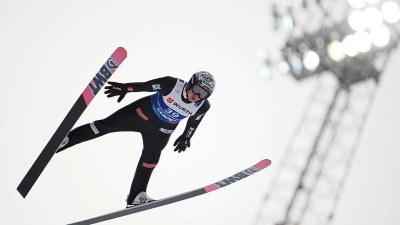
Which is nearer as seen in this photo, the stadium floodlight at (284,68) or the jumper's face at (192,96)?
the jumper's face at (192,96)

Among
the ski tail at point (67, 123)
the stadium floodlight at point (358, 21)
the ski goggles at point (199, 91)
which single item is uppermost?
the stadium floodlight at point (358, 21)

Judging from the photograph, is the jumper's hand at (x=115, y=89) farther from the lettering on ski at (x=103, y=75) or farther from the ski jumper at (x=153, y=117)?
the ski jumper at (x=153, y=117)

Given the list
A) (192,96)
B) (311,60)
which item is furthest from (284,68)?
(192,96)

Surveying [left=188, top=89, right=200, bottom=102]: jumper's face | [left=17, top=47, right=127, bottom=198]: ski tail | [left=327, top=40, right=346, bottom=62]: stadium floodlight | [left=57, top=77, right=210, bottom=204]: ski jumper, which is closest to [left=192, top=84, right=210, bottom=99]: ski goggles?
[left=188, top=89, right=200, bottom=102]: jumper's face

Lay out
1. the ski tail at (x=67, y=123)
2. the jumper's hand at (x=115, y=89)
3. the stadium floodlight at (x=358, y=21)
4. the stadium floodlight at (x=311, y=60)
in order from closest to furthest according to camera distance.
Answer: the ski tail at (x=67, y=123) → the jumper's hand at (x=115, y=89) → the stadium floodlight at (x=358, y=21) → the stadium floodlight at (x=311, y=60)

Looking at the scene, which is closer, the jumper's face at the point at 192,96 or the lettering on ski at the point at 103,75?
the lettering on ski at the point at 103,75

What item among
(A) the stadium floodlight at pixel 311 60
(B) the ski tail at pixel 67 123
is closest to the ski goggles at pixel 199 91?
(B) the ski tail at pixel 67 123

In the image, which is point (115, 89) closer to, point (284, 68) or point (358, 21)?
point (284, 68)

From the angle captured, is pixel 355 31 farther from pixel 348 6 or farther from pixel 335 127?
pixel 335 127

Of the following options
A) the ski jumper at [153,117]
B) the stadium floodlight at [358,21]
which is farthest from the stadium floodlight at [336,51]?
the ski jumper at [153,117]

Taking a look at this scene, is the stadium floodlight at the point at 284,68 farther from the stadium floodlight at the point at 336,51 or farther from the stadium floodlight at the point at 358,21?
the stadium floodlight at the point at 358,21

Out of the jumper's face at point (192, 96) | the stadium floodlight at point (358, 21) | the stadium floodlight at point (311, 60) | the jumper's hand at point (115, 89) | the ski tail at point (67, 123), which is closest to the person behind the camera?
the ski tail at point (67, 123)

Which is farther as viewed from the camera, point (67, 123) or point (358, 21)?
point (358, 21)

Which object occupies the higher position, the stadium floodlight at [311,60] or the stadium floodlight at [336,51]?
the stadium floodlight at [336,51]
